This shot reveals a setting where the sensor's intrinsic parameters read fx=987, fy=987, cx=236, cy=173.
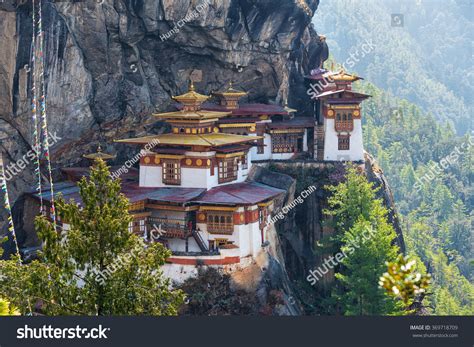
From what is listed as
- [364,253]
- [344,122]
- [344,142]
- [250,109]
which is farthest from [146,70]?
[364,253]

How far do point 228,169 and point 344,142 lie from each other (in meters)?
10.6

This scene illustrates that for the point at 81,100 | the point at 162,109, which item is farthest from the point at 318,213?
the point at 81,100

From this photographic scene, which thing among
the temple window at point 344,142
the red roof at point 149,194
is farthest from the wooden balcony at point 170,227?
the temple window at point 344,142

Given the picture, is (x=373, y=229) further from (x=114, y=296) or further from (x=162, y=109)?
(x=114, y=296)

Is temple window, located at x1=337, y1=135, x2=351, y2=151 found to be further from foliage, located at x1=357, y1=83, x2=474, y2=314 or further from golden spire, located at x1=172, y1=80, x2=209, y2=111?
foliage, located at x1=357, y1=83, x2=474, y2=314

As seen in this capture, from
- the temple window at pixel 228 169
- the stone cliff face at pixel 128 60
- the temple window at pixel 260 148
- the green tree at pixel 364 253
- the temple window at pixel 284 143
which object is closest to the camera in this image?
the stone cliff face at pixel 128 60

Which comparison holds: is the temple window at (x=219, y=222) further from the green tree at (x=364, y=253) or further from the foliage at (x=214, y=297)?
the green tree at (x=364, y=253)

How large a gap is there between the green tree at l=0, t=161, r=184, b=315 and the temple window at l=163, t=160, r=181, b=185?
17558 millimetres

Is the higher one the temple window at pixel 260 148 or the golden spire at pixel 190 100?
the golden spire at pixel 190 100

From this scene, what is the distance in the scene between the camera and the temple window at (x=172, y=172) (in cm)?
4612

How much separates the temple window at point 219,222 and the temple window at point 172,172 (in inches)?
122

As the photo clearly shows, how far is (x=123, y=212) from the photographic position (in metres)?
28.8

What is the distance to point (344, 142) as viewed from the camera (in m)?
55.7

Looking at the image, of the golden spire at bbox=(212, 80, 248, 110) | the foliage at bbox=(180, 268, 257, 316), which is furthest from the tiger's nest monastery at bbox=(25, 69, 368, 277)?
the golden spire at bbox=(212, 80, 248, 110)
